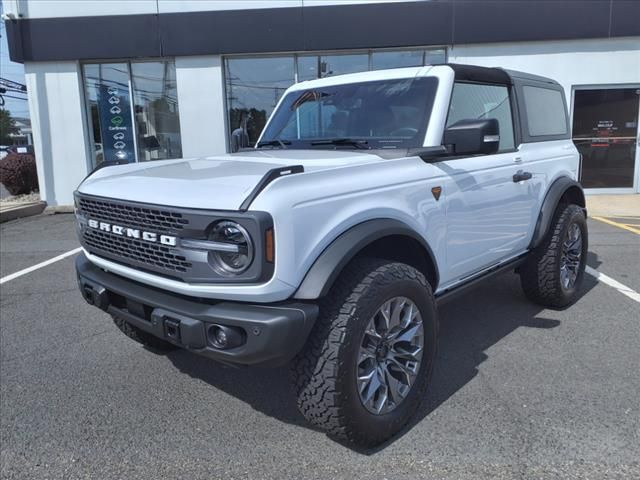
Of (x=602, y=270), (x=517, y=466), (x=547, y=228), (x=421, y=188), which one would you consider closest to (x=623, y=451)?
(x=517, y=466)

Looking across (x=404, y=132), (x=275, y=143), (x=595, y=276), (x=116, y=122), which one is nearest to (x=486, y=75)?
(x=404, y=132)

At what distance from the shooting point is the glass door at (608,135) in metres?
10.9

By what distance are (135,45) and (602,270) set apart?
951cm

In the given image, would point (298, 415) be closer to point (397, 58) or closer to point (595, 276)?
point (595, 276)

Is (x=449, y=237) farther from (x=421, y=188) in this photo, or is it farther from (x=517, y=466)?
(x=517, y=466)

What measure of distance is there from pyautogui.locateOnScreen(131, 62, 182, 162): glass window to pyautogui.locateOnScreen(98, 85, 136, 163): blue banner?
0.66 ft

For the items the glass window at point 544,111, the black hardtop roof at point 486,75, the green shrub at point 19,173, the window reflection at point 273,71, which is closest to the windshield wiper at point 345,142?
the black hardtop roof at point 486,75

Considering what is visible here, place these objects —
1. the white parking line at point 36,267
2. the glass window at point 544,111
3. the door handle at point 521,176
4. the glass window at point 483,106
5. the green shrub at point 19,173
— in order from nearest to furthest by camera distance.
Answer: the glass window at point 483,106 < the door handle at point 521,176 < the glass window at point 544,111 < the white parking line at point 36,267 < the green shrub at point 19,173

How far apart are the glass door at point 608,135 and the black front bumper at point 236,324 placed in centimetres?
1047

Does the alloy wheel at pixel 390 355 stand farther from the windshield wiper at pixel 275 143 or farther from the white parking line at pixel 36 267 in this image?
the white parking line at pixel 36 267

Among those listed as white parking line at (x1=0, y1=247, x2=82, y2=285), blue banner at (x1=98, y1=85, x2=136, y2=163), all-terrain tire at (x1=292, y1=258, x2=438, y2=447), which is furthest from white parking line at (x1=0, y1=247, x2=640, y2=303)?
blue banner at (x1=98, y1=85, x2=136, y2=163)

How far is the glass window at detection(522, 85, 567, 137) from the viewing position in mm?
4164

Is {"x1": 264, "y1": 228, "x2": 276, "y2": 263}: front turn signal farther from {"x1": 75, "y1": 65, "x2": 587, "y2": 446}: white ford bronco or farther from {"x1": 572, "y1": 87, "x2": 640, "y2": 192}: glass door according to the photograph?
{"x1": 572, "y1": 87, "x2": 640, "y2": 192}: glass door

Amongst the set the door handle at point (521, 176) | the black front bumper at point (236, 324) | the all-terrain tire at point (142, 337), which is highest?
the door handle at point (521, 176)
